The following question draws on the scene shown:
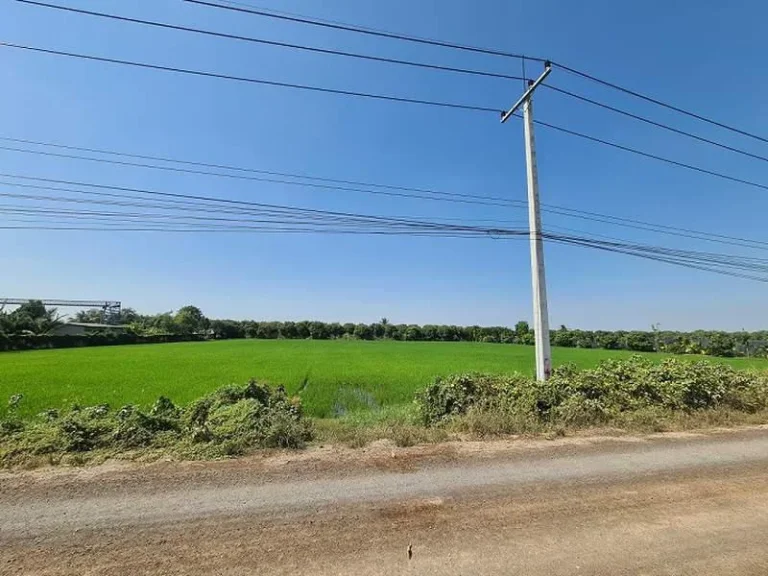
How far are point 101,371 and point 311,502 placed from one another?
23504 mm

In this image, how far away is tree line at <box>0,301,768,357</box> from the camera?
46.8 meters

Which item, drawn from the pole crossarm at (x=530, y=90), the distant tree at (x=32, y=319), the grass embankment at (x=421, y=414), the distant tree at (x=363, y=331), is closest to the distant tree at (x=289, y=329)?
the distant tree at (x=363, y=331)

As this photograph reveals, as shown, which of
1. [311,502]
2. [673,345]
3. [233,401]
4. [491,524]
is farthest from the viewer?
[673,345]

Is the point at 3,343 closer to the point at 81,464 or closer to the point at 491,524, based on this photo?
the point at 81,464

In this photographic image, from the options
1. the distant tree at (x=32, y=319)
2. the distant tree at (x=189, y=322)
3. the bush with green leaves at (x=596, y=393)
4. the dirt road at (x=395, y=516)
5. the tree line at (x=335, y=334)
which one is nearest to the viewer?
Result: the dirt road at (x=395, y=516)

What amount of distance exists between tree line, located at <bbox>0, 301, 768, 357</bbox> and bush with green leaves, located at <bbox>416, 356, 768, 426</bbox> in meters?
46.7

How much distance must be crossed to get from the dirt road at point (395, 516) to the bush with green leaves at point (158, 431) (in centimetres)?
54

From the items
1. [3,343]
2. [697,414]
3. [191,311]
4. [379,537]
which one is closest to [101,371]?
[379,537]

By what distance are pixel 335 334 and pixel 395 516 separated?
8254cm

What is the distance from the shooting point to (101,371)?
2208 centimetres

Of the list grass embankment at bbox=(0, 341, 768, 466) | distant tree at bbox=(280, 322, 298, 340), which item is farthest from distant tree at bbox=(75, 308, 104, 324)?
grass embankment at bbox=(0, 341, 768, 466)

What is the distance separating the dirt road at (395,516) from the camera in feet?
10.4

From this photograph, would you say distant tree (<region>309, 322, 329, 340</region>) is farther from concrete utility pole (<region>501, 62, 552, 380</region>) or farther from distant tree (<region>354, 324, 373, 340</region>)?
concrete utility pole (<region>501, 62, 552, 380</region>)

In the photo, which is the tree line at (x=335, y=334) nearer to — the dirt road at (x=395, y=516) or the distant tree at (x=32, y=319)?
the distant tree at (x=32, y=319)
